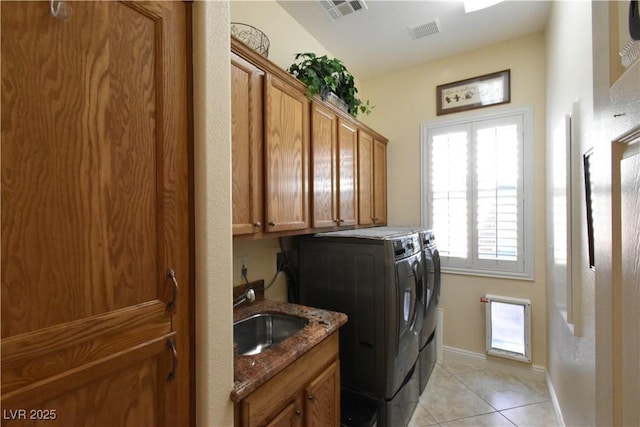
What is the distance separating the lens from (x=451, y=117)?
298 centimetres

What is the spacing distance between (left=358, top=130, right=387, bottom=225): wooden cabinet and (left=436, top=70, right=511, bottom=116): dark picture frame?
0.72 meters

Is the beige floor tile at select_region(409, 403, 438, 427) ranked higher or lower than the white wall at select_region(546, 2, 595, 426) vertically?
lower

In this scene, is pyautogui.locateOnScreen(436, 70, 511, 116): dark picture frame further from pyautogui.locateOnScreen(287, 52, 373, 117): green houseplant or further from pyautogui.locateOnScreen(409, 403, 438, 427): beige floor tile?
pyautogui.locateOnScreen(409, 403, 438, 427): beige floor tile

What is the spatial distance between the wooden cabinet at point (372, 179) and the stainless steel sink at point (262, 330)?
1.19 metres

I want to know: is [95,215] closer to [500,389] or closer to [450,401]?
[450,401]

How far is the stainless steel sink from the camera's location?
1666 millimetres

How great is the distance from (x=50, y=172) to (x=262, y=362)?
35.6 inches

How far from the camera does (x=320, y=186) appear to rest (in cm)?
201

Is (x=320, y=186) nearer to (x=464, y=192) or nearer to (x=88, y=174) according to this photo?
(x=88, y=174)

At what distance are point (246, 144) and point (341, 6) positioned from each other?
1.65 m

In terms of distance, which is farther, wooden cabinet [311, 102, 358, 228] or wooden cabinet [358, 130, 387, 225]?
wooden cabinet [358, 130, 387, 225]

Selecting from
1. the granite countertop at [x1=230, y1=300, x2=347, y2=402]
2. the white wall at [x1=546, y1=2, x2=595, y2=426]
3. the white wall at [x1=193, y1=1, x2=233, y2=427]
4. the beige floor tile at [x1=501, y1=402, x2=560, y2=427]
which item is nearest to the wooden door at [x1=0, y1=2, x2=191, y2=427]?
the white wall at [x1=193, y1=1, x2=233, y2=427]

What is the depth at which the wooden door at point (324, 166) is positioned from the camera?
1942mm

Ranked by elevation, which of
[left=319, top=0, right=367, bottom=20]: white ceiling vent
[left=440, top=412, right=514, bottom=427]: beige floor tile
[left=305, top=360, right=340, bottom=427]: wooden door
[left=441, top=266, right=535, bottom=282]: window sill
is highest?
[left=319, top=0, right=367, bottom=20]: white ceiling vent
